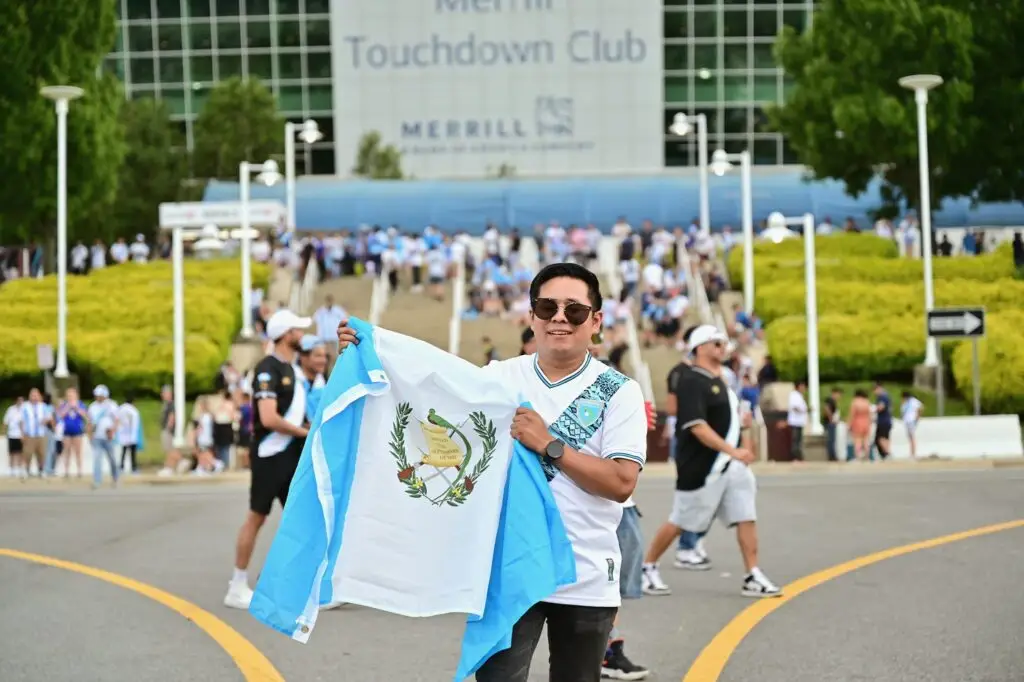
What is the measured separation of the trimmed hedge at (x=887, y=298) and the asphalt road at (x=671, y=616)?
2031cm

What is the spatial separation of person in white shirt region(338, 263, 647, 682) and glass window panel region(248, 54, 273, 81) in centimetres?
7311

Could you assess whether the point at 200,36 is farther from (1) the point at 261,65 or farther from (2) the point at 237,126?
(2) the point at 237,126

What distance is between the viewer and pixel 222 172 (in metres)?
65.9

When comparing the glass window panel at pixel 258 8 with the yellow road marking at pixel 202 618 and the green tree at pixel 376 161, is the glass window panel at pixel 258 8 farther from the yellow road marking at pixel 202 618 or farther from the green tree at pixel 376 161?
the yellow road marking at pixel 202 618

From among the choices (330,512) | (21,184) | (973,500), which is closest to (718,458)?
(330,512)

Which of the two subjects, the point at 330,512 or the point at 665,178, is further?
the point at 665,178

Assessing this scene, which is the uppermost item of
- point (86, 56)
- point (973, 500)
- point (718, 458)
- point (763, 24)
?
point (763, 24)

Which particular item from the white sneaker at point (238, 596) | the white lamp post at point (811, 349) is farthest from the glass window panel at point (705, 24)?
the white sneaker at point (238, 596)

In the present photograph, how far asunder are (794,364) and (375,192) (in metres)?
31.7

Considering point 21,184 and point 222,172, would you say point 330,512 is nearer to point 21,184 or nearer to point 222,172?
point 21,184

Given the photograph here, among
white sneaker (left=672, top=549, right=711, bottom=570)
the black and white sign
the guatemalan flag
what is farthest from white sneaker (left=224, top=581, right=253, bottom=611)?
A: the black and white sign

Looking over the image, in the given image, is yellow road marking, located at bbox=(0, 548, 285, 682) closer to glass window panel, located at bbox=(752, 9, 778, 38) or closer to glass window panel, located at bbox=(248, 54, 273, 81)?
glass window panel, located at bbox=(248, 54, 273, 81)

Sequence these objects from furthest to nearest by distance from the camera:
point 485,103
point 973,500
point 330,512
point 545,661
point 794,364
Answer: point 485,103
point 794,364
point 973,500
point 545,661
point 330,512

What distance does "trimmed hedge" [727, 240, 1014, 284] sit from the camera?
40.8 metres
